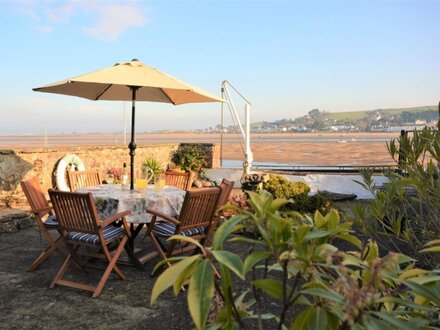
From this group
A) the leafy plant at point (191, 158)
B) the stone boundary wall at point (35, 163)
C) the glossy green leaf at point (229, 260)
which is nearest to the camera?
the glossy green leaf at point (229, 260)

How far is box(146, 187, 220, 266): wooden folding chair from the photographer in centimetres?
364

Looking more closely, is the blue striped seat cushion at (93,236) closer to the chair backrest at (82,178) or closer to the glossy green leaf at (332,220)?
the chair backrest at (82,178)

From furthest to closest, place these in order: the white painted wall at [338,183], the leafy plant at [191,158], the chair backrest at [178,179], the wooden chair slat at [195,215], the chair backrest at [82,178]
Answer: the leafy plant at [191,158] → the white painted wall at [338,183] → the chair backrest at [178,179] → the chair backrest at [82,178] → the wooden chair slat at [195,215]

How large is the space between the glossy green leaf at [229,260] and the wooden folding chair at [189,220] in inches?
112

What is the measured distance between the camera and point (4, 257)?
14.5 ft

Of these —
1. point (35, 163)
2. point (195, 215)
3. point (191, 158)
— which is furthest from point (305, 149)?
point (195, 215)

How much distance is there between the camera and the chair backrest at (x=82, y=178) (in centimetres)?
536

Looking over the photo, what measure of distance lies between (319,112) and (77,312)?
477ft

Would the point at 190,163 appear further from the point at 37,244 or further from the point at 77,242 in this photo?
the point at 77,242

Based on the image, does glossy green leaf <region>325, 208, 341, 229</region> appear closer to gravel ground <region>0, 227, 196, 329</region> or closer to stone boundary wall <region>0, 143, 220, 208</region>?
gravel ground <region>0, 227, 196, 329</region>

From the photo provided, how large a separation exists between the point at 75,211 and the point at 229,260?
3063 mm

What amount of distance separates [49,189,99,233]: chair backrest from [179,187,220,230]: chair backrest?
2.53ft

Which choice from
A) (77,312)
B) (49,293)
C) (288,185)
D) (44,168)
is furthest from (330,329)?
(44,168)

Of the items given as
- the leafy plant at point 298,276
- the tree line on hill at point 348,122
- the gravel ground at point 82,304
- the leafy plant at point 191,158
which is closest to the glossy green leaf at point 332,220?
the leafy plant at point 298,276
